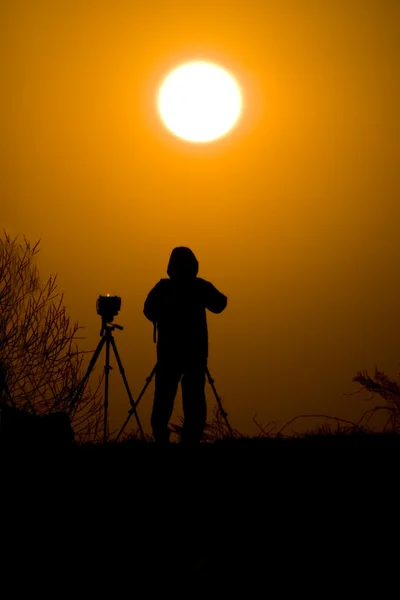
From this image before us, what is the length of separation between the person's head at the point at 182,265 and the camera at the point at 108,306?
2.62ft

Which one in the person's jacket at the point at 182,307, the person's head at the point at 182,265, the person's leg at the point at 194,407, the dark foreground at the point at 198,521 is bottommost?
the dark foreground at the point at 198,521

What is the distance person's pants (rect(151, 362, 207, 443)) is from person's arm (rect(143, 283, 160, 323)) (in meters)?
0.50

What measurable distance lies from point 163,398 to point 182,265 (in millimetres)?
1324

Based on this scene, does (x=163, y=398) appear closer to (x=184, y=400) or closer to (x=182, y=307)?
(x=184, y=400)

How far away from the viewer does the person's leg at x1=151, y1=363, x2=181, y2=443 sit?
17.2 feet

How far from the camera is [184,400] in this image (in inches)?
208

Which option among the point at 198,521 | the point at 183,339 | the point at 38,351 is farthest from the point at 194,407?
the point at 38,351

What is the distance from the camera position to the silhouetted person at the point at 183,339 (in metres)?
5.21

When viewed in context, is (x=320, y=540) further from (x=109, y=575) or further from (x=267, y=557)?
(x=109, y=575)

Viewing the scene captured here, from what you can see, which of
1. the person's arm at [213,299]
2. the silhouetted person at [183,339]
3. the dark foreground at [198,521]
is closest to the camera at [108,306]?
the silhouetted person at [183,339]

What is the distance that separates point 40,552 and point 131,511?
2.25ft

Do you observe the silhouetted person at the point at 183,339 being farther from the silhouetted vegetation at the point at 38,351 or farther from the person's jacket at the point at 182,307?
the silhouetted vegetation at the point at 38,351

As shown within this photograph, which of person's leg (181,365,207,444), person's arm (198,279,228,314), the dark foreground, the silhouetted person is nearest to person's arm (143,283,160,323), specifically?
the silhouetted person

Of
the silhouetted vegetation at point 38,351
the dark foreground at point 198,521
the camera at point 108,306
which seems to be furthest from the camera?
the silhouetted vegetation at point 38,351
